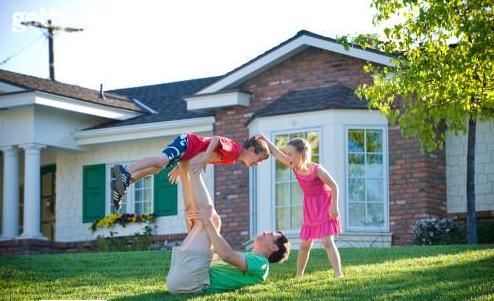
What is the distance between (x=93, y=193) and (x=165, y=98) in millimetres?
3018

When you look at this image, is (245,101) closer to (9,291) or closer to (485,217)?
(485,217)

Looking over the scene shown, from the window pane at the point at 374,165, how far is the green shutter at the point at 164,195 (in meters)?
4.81

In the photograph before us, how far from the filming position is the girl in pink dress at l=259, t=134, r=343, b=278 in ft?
42.5

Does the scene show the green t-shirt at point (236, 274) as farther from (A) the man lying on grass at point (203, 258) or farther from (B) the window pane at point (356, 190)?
(B) the window pane at point (356, 190)

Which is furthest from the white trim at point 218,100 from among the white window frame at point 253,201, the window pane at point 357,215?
the window pane at point 357,215

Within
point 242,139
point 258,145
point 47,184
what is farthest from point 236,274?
point 47,184

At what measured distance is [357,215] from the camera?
2162 cm

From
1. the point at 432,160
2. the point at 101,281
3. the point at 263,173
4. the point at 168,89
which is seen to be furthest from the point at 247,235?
the point at 101,281

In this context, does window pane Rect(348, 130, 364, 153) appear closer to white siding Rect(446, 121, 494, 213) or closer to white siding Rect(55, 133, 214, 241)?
white siding Rect(446, 121, 494, 213)

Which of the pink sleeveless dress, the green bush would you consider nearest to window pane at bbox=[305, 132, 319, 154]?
the green bush

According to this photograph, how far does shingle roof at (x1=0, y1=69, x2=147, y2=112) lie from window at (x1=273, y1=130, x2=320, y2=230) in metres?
5.40

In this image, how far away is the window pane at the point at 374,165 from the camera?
21.7 meters

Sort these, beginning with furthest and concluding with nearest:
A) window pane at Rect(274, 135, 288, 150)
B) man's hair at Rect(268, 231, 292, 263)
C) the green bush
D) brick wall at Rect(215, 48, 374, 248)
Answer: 1. brick wall at Rect(215, 48, 374, 248)
2. window pane at Rect(274, 135, 288, 150)
3. the green bush
4. man's hair at Rect(268, 231, 292, 263)

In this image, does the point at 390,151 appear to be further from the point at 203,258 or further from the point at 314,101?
the point at 203,258
